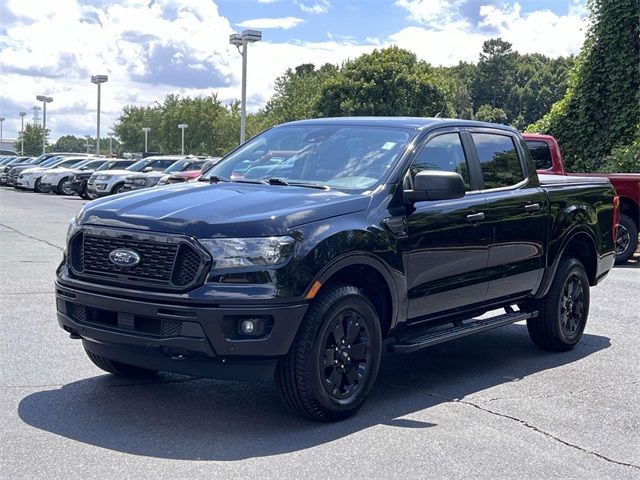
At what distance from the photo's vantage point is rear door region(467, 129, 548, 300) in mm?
6742

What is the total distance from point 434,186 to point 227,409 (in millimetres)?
1904

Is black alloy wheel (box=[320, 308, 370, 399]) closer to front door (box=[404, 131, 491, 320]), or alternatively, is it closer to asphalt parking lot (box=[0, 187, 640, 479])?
asphalt parking lot (box=[0, 187, 640, 479])

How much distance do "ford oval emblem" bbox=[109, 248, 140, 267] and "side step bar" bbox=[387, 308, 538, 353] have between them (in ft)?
5.74

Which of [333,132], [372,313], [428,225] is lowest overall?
[372,313]

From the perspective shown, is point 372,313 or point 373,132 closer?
point 372,313

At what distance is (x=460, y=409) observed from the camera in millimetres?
5801

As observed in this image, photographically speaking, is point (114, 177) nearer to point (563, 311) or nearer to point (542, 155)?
point (542, 155)

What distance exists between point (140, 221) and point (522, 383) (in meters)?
3.08

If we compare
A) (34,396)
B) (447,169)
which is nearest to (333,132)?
(447,169)

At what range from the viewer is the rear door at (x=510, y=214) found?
6.74m

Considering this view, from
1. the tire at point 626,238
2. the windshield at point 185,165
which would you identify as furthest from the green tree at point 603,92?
the windshield at point 185,165

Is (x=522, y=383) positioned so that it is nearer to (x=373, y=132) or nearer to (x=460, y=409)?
(x=460, y=409)

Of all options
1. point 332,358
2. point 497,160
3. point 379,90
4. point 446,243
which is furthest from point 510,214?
point 379,90

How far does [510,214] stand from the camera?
688cm
